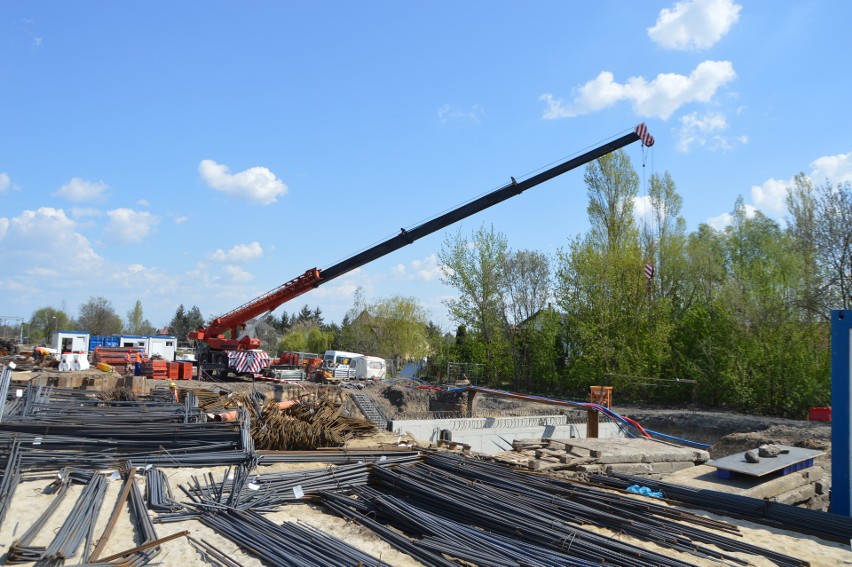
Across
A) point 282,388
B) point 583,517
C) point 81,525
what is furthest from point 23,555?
point 282,388

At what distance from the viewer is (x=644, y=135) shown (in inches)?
695

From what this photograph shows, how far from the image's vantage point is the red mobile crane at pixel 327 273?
714 inches

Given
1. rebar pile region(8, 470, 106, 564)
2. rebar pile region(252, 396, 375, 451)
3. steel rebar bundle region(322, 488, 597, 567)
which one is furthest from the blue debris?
rebar pile region(8, 470, 106, 564)

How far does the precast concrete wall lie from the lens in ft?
60.1

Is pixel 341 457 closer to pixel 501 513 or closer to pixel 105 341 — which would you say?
pixel 501 513

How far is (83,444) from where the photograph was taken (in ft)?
33.0

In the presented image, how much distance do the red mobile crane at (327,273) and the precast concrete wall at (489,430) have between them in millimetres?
5859

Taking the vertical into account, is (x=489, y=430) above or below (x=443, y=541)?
below

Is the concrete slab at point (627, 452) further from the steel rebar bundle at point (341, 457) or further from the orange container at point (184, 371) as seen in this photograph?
the orange container at point (184, 371)

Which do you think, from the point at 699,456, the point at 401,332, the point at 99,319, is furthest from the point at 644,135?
the point at 99,319

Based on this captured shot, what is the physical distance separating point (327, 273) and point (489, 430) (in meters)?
8.05

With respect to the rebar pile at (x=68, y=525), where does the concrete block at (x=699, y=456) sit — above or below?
below

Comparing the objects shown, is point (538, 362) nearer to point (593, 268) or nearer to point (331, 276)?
point (593, 268)

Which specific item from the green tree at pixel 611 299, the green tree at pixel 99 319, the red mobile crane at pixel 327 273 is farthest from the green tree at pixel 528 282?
the green tree at pixel 99 319
